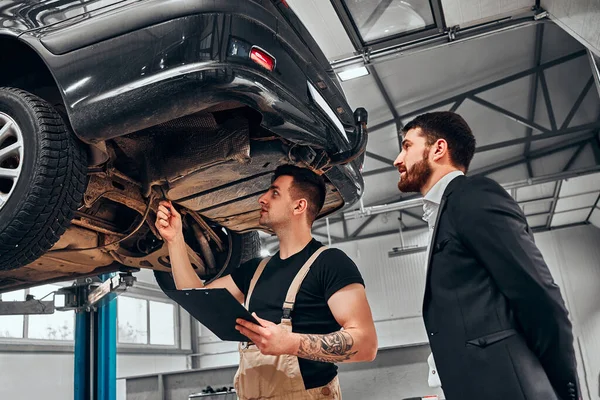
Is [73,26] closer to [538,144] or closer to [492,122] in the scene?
[492,122]

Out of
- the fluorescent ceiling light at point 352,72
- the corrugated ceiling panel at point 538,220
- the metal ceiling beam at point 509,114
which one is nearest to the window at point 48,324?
the fluorescent ceiling light at point 352,72

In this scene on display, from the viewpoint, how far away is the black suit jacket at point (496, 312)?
1.13 metres

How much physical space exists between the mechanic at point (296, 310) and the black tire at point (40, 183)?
0.38 m

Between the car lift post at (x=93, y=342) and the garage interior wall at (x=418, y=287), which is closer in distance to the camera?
the car lift post at (x=93, y=342)

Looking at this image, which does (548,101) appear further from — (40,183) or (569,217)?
(40,183)

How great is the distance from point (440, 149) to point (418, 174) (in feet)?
0.32

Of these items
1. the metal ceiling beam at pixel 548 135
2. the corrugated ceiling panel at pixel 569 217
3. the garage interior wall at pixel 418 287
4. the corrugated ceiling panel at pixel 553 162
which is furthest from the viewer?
the corrugated ceiling panel at pixel 569 217

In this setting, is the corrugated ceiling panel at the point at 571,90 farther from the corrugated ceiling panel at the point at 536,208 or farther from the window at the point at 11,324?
the window at the point at 11,324

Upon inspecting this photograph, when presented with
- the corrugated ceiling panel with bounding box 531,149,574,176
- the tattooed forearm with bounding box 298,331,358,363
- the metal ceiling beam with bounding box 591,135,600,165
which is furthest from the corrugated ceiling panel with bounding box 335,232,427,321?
the tattooed forearm with bounding box 298,331,358,363

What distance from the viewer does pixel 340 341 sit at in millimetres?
1425

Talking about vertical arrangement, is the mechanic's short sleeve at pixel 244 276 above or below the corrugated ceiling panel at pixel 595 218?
below

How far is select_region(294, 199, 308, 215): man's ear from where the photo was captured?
1802mm

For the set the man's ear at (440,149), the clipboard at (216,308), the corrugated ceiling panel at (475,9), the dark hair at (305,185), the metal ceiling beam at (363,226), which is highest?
the metal ceiling beam at (363,226)

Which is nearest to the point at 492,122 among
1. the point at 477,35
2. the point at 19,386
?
the point at 477,35
